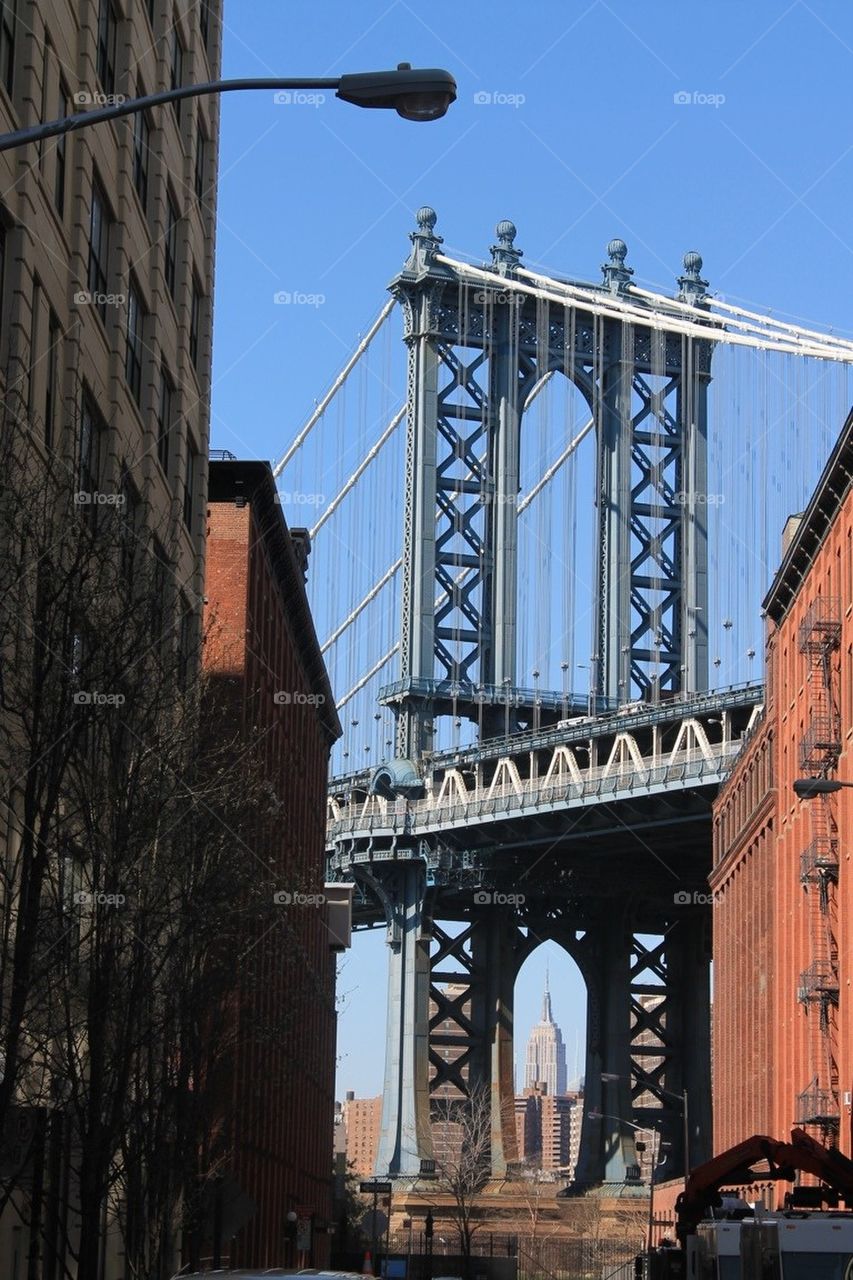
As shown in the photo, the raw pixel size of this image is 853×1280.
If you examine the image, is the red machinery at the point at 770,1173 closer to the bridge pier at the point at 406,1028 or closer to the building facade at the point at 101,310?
the building facade at the point at 101,310

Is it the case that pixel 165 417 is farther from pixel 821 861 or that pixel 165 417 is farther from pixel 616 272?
pixel 616 272

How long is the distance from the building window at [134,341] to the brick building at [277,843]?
5.06 metres

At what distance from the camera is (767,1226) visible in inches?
1042

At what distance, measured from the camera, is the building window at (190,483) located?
1790 inches

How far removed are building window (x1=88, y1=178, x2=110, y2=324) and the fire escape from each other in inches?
1174

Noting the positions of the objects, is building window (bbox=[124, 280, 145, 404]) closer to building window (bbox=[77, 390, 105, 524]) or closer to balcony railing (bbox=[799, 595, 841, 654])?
building window (bbox=[77, 390, 105, 524])

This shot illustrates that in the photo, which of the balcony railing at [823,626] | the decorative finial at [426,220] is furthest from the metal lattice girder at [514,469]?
the balcony railing at [823,626]

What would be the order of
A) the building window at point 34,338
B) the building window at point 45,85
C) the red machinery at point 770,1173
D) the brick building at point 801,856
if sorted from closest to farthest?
the building window at point 34,338 → the building window at point 45,85 → the red machinery at point 770,1173 → the brick building at point 801,856

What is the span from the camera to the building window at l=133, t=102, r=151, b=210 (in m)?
38.3

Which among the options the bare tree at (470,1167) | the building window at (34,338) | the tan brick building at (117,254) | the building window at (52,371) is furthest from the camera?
the bare tree at (470,1167)

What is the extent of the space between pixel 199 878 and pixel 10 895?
7.22 metres

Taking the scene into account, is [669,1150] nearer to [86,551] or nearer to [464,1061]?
[464,1061]

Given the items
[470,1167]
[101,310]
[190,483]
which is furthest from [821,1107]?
[470,1167]

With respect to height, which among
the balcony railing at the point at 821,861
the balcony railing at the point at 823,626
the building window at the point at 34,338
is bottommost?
the balcony railing at the point at 821,861
